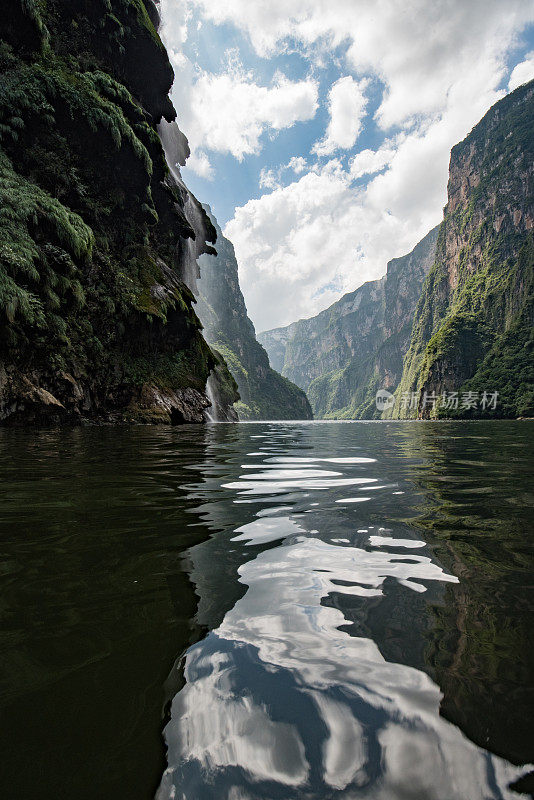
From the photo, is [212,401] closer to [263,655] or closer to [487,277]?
[263,655]

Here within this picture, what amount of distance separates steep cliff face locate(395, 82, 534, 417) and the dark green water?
88.3m

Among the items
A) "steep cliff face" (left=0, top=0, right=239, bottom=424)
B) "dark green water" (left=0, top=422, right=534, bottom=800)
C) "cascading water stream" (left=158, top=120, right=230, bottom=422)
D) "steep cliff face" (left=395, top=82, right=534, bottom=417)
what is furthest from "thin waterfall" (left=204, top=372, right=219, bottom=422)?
"steep cliff face" (left=395, top=82, right=534, bottom=417)

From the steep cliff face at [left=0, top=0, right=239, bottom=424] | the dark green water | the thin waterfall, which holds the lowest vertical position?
the dark green water

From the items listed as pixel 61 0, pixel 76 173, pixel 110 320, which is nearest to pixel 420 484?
pixel 110 320

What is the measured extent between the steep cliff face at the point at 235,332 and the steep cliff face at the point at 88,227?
11531 cm

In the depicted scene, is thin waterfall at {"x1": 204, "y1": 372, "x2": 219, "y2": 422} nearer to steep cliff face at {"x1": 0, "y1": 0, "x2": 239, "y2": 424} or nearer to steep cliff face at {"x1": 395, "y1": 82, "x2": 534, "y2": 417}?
steep cliff face at {"x1": 0, "y1": 0, "x2": 239, "y2": 424}

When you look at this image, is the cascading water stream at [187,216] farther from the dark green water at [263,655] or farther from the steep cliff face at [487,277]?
the steep cliff face at [487,277]

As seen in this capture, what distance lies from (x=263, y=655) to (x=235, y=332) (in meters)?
162

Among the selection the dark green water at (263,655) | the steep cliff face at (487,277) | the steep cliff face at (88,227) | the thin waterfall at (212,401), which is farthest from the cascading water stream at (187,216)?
the steep cliff face at (487,277)

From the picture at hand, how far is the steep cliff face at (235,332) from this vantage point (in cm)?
14762

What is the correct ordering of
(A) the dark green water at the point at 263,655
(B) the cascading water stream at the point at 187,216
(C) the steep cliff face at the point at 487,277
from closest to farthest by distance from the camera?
(A) the dark green water at the point at 263,655 < (B) the cascading water stream at the point at 187,216 < (C) the steep cliff face at the point at 487,277

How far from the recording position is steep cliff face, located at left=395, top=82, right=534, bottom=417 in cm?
9550

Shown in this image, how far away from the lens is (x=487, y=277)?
12425 cm

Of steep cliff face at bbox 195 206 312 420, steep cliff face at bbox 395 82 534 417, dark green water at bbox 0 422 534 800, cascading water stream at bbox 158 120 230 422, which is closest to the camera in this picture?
dark green water at bbox 0 422 534 800
